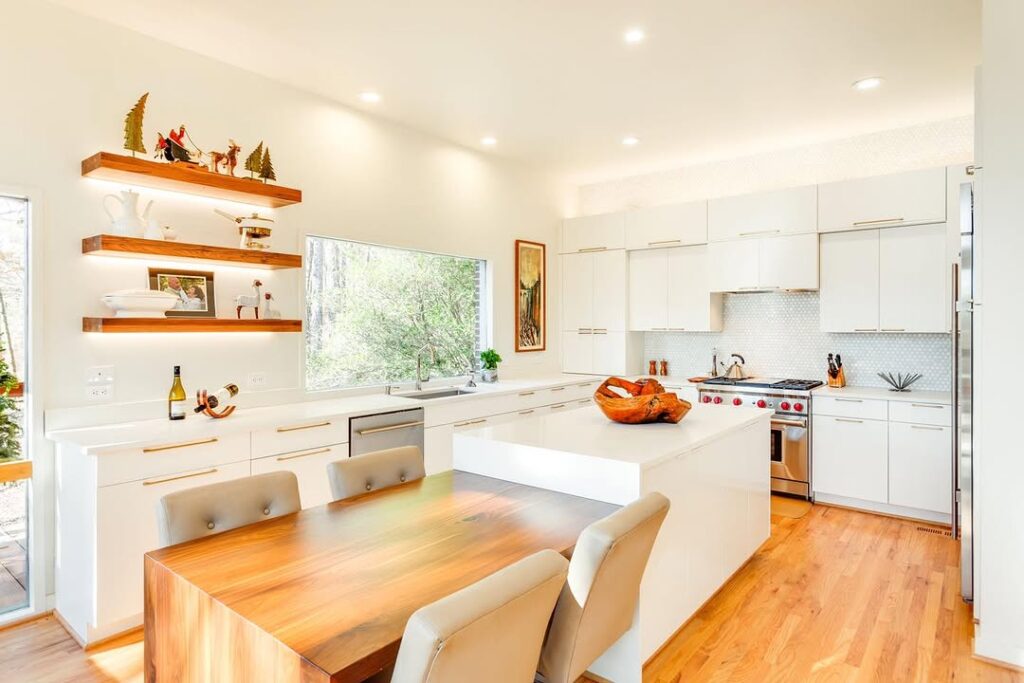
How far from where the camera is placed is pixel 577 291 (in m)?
5.91

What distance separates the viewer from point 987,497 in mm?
2357

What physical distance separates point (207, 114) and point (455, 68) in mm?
1409

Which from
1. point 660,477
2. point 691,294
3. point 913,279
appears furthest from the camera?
point 691,294

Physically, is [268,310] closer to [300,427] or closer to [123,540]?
[300,427]

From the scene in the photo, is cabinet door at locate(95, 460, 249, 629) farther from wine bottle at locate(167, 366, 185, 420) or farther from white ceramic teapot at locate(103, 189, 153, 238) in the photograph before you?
white ceramic teapot at locate(103, 189, 153, 238)

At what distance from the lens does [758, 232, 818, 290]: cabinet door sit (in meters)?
4.54

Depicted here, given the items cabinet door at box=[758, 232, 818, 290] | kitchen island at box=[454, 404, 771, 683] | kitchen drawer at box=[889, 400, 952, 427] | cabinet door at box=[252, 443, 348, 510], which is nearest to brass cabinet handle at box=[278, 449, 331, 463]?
cabinet door at box=[252, 443, 348, 510]

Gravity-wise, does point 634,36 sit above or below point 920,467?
above

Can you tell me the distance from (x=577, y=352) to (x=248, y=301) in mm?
3333

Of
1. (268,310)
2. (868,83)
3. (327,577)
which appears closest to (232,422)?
(268,310)

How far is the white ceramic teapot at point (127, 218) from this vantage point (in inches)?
113

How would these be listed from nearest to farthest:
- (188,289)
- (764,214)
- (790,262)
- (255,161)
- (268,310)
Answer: (188,289)
(255,161)
(268,310)
(790,262)
(764,214)

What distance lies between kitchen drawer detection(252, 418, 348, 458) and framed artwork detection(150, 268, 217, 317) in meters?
0.81

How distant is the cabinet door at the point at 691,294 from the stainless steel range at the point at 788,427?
30.0 inches
